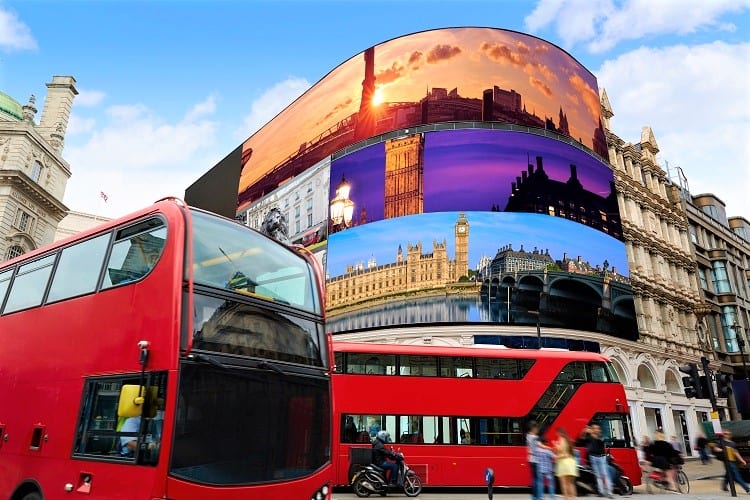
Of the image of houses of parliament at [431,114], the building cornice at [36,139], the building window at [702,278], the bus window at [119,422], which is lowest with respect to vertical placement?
the bus window at [119,422]

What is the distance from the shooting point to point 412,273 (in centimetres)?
2738

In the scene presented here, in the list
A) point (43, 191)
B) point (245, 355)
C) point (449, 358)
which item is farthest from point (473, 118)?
point (43, 191)

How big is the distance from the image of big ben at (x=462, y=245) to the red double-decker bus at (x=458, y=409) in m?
12.9

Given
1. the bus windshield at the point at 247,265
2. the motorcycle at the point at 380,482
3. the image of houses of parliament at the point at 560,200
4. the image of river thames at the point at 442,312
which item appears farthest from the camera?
the image of houses of parliament at the point at 560,200

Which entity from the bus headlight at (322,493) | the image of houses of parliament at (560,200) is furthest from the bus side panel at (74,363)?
the image of houses of parliament at (560,200)

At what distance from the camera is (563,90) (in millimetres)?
32438

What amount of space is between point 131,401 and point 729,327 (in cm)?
4485

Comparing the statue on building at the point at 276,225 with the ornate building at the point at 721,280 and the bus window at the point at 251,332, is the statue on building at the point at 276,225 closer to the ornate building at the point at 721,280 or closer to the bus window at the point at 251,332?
the bus window at the point at 251,332

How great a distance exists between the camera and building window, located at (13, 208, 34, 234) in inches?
1528

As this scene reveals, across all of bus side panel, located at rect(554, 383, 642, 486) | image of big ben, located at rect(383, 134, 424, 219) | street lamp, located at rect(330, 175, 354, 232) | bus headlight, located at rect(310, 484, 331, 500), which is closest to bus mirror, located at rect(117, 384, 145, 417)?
bus headlight, located at rect(310, 484, 331, 500)

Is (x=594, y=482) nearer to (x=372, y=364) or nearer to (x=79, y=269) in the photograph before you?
(x=372, y=364)

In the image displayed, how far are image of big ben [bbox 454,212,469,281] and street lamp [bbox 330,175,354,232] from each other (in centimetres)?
705

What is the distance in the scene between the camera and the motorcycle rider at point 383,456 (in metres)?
12.0

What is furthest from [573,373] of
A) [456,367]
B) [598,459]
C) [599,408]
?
[456,367]
